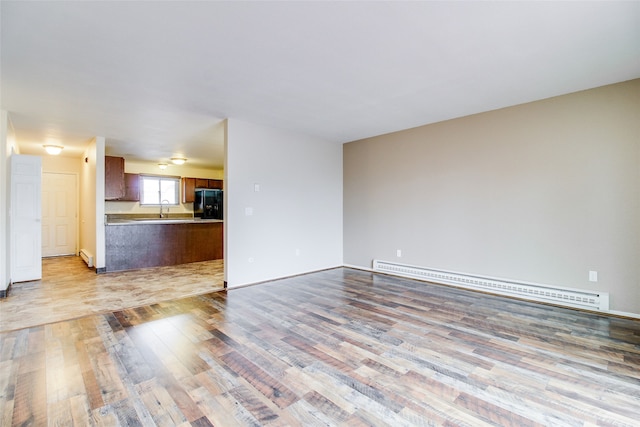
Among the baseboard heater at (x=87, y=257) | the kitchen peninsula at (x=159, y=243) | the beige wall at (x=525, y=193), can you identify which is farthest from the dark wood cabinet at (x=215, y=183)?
the beige wall at (x=525, y=193)

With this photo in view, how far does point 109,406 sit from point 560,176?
16.0ft

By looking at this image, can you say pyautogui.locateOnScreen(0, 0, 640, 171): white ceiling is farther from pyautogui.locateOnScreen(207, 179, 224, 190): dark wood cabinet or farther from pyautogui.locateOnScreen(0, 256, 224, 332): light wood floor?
pyautogui.locateOnScreen(207, 179, 224, 190): dark wood cabinet

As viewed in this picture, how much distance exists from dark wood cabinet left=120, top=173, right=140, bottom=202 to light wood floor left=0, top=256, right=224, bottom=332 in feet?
7.45

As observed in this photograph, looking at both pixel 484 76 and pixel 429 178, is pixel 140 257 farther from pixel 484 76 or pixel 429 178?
pixel 484 76

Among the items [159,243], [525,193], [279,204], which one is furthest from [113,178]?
[525,193]

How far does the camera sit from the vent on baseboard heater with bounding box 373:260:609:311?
3432mm

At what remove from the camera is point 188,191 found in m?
9.13

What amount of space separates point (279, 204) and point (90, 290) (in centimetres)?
305

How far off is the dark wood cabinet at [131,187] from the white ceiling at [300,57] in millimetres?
3489

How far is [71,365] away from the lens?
2277 mm

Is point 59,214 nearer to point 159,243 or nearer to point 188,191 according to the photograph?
point 188,191

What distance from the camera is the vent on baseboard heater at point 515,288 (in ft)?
11.3

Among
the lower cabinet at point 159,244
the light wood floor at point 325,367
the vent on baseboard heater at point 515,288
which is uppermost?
the lower cabinet at point 159,244

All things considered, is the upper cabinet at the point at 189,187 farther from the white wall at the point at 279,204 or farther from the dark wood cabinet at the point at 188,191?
the white wall at the point at 279,204
